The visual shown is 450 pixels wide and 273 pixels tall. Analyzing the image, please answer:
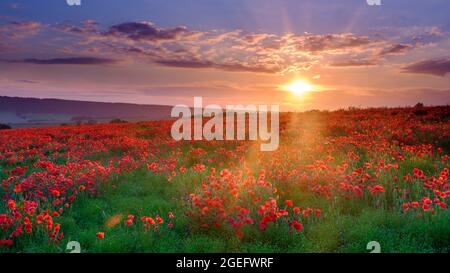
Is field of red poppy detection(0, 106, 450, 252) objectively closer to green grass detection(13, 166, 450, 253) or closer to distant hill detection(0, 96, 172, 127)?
green grass detection(13, 166, 450, 253)

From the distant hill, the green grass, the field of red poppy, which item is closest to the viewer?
the green grass

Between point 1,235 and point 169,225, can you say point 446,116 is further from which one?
point 1,235

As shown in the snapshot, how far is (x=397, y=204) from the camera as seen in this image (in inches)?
245

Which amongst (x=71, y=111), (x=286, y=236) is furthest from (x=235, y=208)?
(x=71, y=111)

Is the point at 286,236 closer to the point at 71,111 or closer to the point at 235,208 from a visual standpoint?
the point at 235,208

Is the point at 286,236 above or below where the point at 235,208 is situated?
below

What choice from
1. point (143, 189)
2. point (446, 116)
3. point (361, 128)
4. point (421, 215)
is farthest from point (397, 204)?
point (446, 116)

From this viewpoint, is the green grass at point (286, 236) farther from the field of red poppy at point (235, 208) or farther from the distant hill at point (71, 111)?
the distant hill at point (71, 111)

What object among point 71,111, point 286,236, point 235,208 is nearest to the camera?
point 286,236

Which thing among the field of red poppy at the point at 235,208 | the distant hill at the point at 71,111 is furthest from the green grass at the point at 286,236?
the distant hill at the point at 71,111

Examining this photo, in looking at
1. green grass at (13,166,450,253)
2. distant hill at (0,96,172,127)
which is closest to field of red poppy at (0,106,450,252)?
green grass at (13,166,450,253)

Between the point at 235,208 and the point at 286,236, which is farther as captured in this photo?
the point at 235,208
